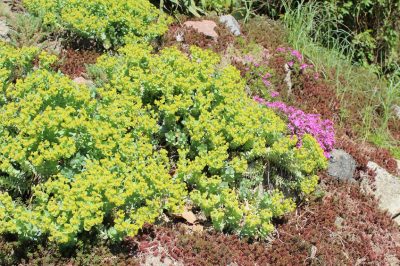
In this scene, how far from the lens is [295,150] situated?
6574mm

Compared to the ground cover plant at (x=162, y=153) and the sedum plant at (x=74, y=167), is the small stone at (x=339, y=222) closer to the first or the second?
the ground cover plant at (x=162, y=153)

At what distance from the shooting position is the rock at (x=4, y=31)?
25.7 feet

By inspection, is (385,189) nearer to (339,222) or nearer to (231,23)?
(339,222)

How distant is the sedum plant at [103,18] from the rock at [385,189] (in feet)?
12.0

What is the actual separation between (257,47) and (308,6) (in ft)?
6.59

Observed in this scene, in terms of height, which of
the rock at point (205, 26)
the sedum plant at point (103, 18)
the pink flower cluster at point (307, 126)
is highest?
the sedum plant at point (103, 18)

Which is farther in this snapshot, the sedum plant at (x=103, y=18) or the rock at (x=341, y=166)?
the sedum plant at (x=103, y=18)

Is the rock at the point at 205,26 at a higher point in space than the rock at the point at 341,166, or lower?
higher

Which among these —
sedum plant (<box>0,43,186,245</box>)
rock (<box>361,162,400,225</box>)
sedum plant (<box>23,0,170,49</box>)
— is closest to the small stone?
rock (<box>361,162,400,225</box>)

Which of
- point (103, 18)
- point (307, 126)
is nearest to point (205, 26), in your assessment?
point (103, 18)

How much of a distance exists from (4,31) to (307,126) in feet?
14.6

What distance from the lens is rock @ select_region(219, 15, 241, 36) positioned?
9586mm

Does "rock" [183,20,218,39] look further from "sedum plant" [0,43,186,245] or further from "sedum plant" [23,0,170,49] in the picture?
"sedum plant" [0,43,186,245]

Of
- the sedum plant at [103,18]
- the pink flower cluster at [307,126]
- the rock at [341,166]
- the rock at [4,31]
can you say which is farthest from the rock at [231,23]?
the rock at [4,31]
